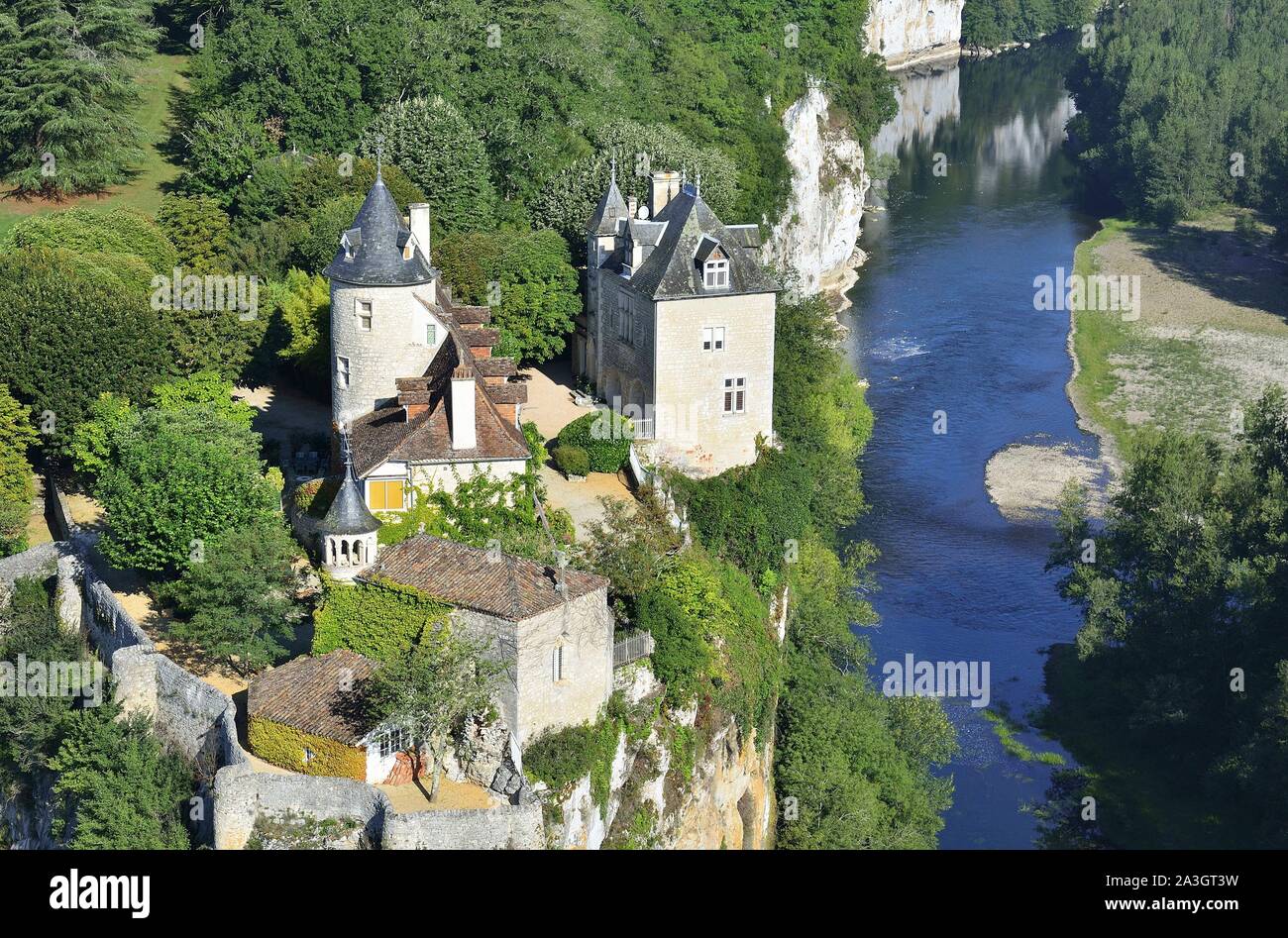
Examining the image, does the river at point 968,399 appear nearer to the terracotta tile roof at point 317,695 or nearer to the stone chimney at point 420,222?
the stone chimney at point 420,222

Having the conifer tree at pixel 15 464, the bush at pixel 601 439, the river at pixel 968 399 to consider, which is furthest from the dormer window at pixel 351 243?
the river at pixel 968 399

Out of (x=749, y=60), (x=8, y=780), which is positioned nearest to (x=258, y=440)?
(x=8, y=780)

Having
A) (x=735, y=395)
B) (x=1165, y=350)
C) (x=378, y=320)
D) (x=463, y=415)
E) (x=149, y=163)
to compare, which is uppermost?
(x=149, y=163)

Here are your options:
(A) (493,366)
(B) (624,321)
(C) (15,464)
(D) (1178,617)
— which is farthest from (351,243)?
(D) (1178,617)

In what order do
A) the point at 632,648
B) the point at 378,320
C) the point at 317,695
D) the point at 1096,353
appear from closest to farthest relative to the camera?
the point at 317,695, the point at 632,648, the point at 378,320, the point at 1096,353

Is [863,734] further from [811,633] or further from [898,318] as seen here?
[898,318]

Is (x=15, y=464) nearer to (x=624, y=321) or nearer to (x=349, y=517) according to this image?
(x=349, y=517)
